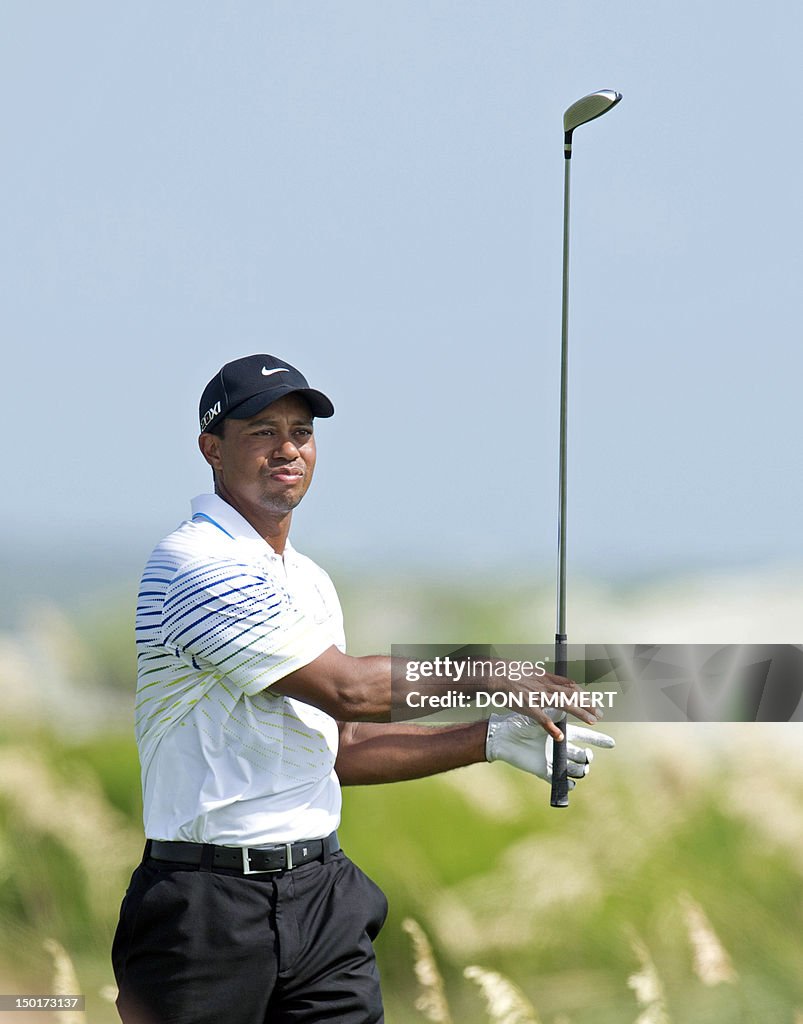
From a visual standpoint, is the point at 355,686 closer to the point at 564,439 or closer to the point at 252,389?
the point at 252,389

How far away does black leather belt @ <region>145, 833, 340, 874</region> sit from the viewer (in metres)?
3.19

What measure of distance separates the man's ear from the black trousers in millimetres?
1089

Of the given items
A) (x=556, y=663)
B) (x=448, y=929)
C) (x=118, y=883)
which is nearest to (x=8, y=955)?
(x=118, y=883)

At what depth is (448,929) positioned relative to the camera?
5.79m

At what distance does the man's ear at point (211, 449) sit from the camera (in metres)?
3.60

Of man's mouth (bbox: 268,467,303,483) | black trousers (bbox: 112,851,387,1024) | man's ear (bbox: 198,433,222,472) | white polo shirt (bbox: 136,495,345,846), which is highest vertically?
man's ear (bbox: 198,433,222,472)

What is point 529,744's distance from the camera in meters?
3.58

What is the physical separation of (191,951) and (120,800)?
3.13m

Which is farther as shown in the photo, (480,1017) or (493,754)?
(480,1017)

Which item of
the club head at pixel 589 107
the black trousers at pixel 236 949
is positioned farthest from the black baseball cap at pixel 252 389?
the black trousers at pixel 236 949

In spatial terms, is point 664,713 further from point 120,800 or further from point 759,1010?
point 120,800

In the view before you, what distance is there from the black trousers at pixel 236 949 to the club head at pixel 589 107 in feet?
7.22

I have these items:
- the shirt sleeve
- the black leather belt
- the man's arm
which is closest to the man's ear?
the shirt sleeve

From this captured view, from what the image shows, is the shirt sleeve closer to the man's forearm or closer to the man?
the man
